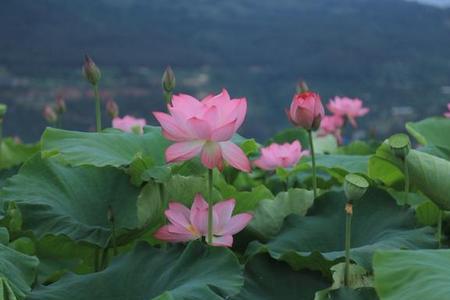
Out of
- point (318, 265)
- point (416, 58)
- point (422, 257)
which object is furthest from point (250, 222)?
point (416, 58)

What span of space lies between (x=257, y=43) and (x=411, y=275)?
10.1m

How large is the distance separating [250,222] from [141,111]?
5.91 meters

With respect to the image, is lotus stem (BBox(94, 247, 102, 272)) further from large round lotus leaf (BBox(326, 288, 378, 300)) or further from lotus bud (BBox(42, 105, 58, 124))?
lotus bud (BBox(42, 105, 58, 124))

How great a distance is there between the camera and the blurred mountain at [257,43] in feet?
27.6

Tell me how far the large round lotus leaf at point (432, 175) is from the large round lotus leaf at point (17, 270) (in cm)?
39

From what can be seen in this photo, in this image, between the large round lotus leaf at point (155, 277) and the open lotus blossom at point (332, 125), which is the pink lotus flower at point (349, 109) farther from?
the large round lotus leaf at point (155, 277)

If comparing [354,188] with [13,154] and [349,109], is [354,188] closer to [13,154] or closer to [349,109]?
[13,154]

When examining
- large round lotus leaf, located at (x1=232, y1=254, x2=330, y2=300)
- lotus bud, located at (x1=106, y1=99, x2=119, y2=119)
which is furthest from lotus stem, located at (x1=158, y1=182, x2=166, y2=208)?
lotus bud, located at (x1=106, y1=99, x2=119, y2=119)

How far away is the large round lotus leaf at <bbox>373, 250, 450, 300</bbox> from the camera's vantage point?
61 centimetres

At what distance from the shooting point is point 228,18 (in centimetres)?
1064

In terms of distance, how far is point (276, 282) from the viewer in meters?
0.73

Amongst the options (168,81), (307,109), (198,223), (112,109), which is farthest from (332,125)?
(198,223)

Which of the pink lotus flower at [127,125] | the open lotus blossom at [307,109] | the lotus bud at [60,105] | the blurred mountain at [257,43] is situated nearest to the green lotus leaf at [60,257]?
the open lotus blossom at [307,109]

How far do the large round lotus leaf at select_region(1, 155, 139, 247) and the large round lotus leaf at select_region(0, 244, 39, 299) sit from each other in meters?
0.11
